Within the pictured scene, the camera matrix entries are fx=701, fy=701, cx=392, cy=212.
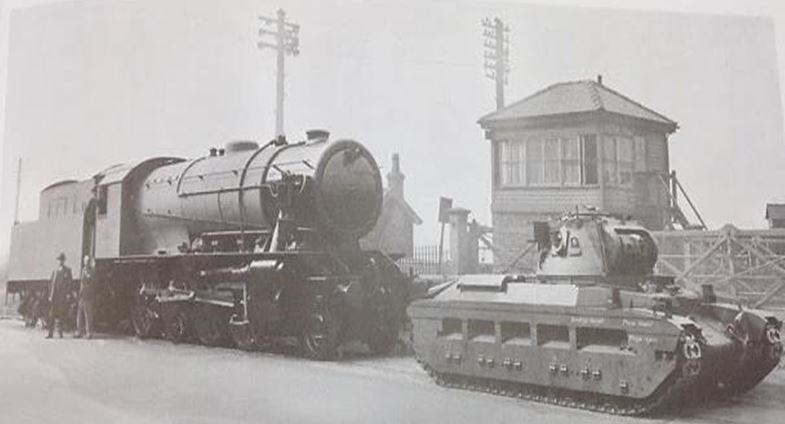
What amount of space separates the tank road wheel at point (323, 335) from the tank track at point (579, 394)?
1.33 metres

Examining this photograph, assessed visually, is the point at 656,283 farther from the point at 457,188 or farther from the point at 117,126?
the point at 117,126

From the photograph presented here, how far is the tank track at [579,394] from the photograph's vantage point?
4199 millimetres

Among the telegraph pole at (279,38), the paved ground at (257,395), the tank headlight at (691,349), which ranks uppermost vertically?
the telegraph pole at (279,38)

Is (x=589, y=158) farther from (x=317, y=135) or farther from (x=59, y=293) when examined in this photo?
(x=59, y=293)

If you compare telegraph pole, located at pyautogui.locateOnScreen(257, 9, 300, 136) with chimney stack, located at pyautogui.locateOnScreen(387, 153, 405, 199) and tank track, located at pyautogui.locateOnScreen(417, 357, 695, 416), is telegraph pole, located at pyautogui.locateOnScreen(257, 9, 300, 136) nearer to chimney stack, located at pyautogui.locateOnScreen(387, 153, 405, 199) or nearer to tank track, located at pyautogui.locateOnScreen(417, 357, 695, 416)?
chimney stack, located at pyautogui.locateOnScreen(387, 153, 405, 199)

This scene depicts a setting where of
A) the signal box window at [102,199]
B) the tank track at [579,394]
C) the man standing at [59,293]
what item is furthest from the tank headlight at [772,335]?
the man standing at [59,293]

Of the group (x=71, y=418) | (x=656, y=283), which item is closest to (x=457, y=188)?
(x=656, y=283)

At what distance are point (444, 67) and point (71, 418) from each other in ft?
12.5

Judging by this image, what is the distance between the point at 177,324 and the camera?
802 cm

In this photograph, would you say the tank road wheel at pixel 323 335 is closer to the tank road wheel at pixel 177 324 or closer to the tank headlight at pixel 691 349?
the tank road wheel at pixel 177 324

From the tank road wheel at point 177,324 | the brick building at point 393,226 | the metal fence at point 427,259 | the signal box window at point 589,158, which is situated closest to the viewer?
the tank road wheel at point 177,324

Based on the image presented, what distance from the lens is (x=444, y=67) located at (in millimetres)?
5910

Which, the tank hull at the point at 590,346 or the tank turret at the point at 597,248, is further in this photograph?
the tank turret at the point at 597,248

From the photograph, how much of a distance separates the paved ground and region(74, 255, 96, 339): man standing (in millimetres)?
1938
